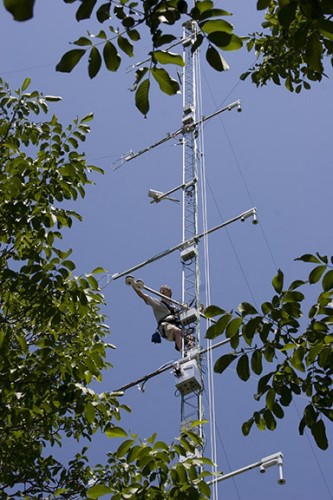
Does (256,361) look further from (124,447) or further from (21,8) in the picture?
(21,8)

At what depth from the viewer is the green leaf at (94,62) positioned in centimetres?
233

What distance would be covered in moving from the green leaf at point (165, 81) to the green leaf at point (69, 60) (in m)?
0.23

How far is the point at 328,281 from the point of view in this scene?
3006 mm

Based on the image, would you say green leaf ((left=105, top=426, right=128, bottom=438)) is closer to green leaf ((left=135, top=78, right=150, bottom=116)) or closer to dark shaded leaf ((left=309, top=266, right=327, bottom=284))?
dark shaded leaf ((left=309, top=266, right=327, bottom=284))

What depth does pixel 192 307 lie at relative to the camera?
10.0m

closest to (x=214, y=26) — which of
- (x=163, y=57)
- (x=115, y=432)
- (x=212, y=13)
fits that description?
(x=212, y=13)

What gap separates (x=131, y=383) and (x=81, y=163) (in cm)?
472

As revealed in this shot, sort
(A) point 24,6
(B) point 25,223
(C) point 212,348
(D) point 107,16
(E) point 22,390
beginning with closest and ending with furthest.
A: (A) point 24,6
(D) point 107,16
(E) point 22,390
(B) point 25,223
(C) point 212,348

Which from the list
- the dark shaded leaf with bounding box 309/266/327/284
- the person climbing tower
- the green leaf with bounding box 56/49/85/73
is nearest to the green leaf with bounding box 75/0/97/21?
the green leaf with bounding box 56/49/85/73

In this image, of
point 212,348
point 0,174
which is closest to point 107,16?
point 0,174

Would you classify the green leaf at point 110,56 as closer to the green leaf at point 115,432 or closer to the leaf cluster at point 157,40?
the leaf cluster at point 157,40

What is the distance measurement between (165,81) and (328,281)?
42.5 inches

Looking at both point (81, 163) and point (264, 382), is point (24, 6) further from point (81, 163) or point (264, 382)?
point (81, 163)

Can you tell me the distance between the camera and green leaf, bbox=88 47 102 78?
2334 millimetres
